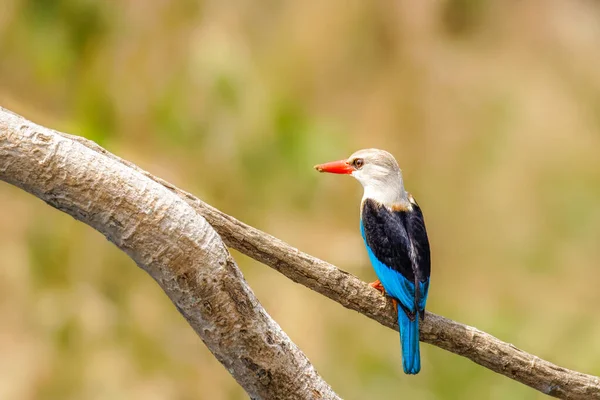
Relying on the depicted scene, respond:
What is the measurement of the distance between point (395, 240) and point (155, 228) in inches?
36.3

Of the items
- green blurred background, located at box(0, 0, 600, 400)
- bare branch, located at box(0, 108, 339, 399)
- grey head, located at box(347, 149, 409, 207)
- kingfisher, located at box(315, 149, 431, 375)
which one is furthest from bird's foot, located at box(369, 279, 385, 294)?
green blurred background, located at box(0, 0, 600, 400)

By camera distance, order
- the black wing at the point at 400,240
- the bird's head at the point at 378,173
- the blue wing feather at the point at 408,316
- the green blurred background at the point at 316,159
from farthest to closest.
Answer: the green blurred background at the point at 316,159
the bird's head at the point at 378,173
the black wing at the point at 400,240
the blue wing feather at the point at 408,316

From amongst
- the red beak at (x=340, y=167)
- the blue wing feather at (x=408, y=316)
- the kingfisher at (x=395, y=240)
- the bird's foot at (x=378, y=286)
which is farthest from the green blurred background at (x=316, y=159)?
the blue wing feather at (x=408, y=316)

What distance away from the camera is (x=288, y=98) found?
4.79 m

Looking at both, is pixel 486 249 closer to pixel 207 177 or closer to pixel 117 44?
pixel 207 177

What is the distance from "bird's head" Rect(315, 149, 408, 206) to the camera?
2385mm

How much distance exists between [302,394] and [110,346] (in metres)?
2.62

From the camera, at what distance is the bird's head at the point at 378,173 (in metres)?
2.38

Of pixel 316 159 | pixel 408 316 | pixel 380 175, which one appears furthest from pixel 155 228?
pixel 316 159

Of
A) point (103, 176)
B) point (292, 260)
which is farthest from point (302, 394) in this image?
point (103, 176)

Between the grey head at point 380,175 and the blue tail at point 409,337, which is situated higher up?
the grey head at point 380,175

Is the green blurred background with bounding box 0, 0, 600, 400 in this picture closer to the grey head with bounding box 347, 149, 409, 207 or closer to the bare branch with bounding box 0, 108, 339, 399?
the grey head with bounding box 347, 149, 409, 207

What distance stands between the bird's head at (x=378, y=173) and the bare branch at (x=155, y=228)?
766 mm

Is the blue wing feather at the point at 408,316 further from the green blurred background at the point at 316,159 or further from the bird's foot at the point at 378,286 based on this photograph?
the green blurred background at the point at 316,159
